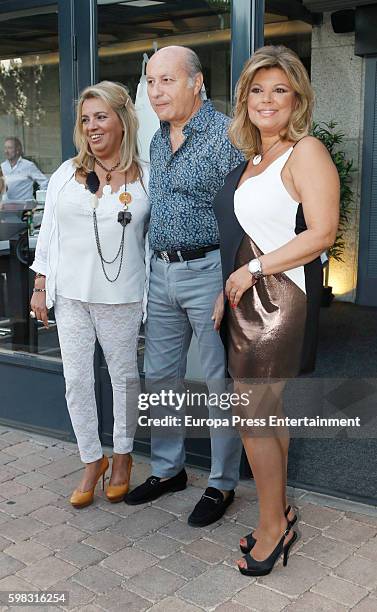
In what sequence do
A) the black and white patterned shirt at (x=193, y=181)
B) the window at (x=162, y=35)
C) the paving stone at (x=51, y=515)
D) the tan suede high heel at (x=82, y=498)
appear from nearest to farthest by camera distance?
the black and white patterned shirt at (x=193, y=181) → the paving stone at (x=51, y=515) → the tan suede high heel at (x=82, y=498) → the window at (x=162, y=35)

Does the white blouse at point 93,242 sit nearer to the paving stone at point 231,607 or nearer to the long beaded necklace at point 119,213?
the long beaded necklace at point 119,213

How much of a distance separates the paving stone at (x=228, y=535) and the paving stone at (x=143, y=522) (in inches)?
8.8

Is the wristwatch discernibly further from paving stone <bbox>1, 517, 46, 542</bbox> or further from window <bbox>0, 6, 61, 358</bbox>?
window <bbox>0, 6, 61, 358</bbox>

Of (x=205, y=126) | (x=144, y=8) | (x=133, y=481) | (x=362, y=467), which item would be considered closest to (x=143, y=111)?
(x=144, y=8)

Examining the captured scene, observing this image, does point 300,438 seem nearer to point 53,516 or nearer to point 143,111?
point 53,516

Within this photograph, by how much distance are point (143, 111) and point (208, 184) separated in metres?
0.96

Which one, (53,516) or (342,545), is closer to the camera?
(342,545)

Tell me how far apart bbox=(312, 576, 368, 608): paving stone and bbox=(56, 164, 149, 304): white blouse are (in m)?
1.38

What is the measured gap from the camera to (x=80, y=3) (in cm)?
385

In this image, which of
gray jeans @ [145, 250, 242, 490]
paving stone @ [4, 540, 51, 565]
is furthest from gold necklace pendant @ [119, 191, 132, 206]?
paving stone @ [4, 540, 51, 565]

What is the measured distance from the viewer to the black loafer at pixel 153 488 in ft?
11.1

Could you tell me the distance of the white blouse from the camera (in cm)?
318

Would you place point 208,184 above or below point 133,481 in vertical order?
above

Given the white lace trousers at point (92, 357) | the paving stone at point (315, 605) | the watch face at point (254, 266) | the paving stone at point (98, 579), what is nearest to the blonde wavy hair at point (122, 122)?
the white lace trousers at point (92, 357)
